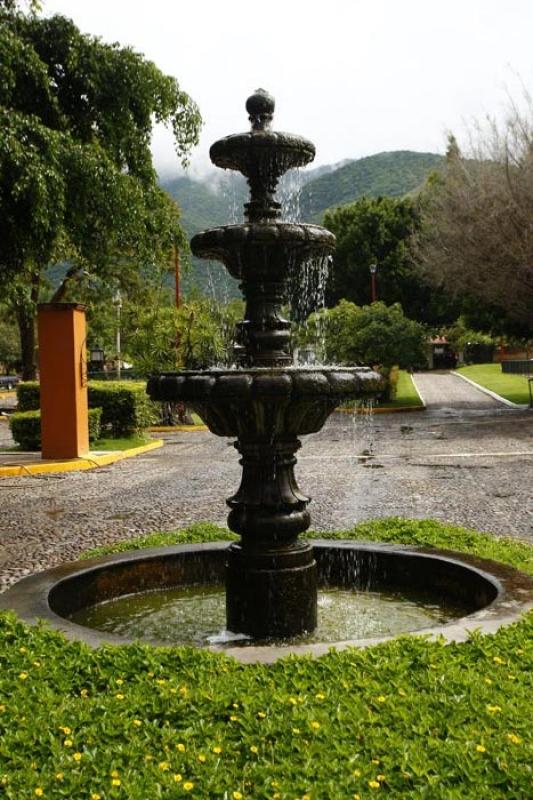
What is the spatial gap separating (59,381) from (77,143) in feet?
13.1

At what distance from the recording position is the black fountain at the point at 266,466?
180 inches

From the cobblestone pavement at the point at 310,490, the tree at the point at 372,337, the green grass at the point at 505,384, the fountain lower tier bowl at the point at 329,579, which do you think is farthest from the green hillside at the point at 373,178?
the fountain lower tier bowl at the point at 329,579

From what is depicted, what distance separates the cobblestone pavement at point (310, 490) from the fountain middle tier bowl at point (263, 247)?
3103 millimetres

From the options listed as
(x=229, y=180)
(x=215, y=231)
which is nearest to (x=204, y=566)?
(x=215, y=231)

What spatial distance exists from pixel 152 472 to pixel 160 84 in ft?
21.7

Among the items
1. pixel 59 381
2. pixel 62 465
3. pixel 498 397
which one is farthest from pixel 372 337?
pixel 62 465

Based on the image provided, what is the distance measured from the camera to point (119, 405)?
1934 centimetres

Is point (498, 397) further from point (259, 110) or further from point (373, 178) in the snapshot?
point (373, 178)

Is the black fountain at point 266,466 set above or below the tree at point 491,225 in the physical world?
below

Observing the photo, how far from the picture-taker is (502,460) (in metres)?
14.2

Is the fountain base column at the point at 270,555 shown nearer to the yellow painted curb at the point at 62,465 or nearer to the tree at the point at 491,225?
the yellow painted curb at the point at 62,465

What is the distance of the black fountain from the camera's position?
15.0 ft

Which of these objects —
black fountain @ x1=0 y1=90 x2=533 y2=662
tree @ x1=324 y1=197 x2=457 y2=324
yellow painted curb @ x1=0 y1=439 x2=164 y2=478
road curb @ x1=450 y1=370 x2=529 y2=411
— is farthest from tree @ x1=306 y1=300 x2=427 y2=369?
black fountain @ x1=0 y1=90 x2=533 y2=662

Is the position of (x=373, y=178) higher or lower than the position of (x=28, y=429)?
higher
